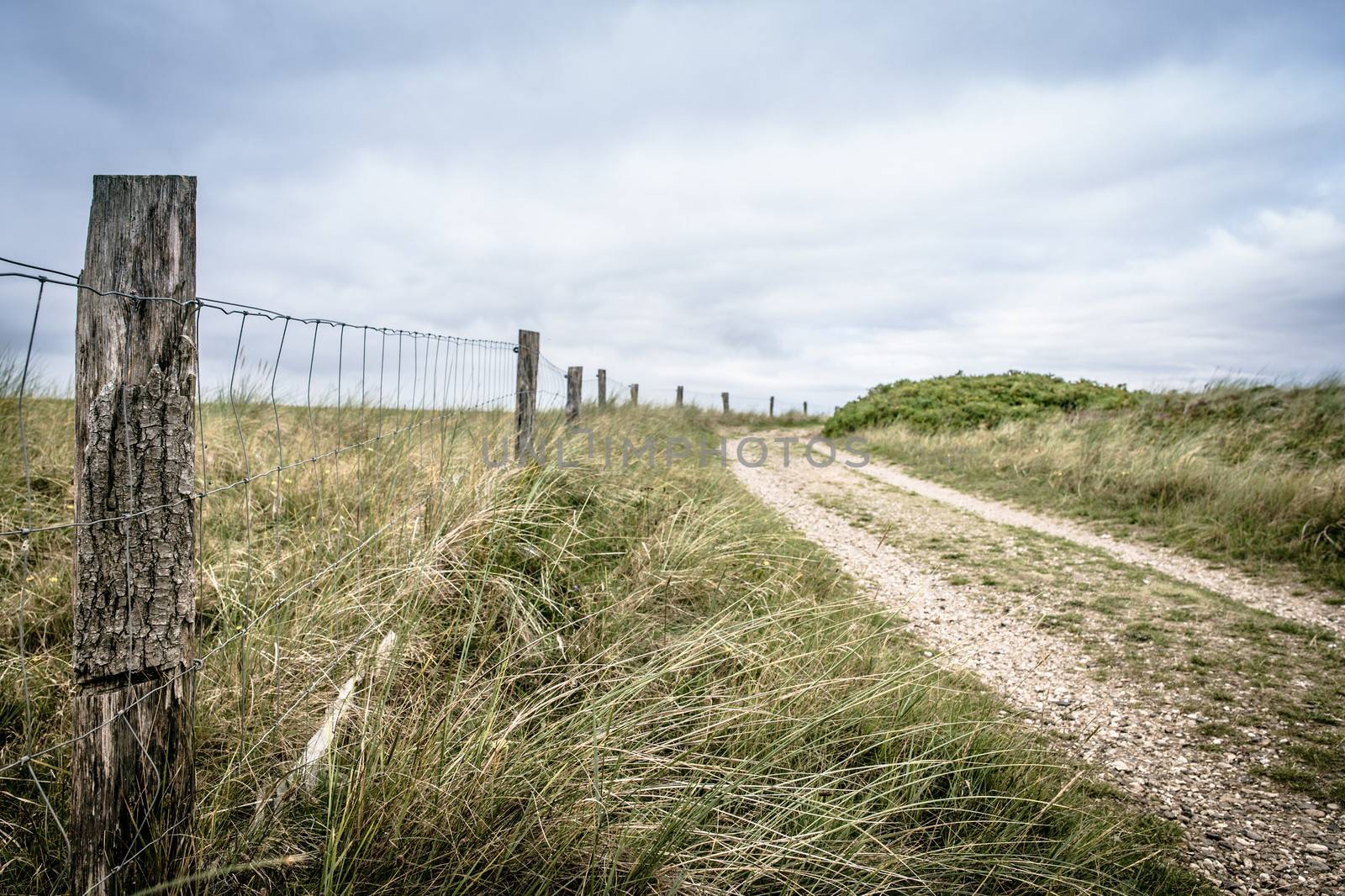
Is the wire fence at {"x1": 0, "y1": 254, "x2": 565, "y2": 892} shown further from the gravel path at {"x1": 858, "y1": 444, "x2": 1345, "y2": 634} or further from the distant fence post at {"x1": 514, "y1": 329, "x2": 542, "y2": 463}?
the gravel path at {"x1": 858, "y1": 444, "x2": 1345, "y2": 634}

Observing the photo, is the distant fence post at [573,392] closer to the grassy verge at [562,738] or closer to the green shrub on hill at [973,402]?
the grassy verge at [562,738]

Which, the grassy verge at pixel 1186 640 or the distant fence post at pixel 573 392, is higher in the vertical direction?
the distant fence post at pixel 573 392

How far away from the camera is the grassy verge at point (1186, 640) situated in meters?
3.45

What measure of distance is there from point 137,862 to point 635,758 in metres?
1.24

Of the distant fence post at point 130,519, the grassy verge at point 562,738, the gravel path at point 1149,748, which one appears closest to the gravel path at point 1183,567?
the gravel path at point 1149,748

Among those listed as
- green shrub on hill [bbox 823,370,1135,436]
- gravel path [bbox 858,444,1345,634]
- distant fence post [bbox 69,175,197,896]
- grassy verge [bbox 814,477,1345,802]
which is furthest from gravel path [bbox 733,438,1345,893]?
green shrub on hill [bbox 823,370,1135,436]

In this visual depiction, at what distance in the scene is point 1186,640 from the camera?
15.2ft

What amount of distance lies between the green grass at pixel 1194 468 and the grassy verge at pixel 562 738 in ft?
16.8

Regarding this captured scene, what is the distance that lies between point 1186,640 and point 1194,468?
4.68 meters

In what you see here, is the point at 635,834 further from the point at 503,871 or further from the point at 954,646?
the point at 954,646

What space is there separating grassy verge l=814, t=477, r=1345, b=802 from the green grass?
1.21 m

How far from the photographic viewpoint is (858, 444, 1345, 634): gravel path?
5.21 metres

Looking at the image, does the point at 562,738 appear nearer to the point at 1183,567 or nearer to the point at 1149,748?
the point at 1149,748

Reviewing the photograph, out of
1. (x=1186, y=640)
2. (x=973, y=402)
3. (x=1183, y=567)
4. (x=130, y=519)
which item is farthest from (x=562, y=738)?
(x=973, y=402)
